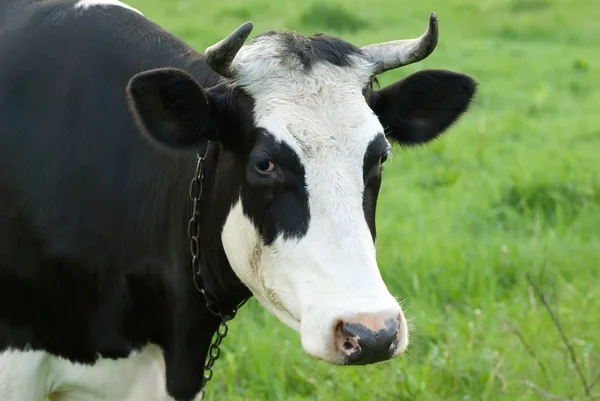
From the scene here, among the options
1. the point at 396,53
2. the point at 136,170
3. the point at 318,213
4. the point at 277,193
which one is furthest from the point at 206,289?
the point at 396,53

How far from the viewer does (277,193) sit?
334cm

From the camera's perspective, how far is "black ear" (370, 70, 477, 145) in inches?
151

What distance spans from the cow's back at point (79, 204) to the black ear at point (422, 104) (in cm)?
72

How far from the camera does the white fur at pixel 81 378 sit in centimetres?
395

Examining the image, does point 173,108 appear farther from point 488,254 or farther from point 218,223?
point 488,254

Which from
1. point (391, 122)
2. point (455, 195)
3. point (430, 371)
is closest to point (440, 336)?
point (430, 371)

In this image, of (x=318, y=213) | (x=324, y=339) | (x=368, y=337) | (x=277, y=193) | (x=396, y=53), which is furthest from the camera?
(x=396, y=53)

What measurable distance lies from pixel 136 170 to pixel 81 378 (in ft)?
2.50

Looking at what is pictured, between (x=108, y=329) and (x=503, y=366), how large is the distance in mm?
1920

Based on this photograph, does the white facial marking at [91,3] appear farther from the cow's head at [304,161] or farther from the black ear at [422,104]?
the black ear at [422,104]

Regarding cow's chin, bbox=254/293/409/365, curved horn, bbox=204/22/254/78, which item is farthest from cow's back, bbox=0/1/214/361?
cow's chin, bbox=254/293/409/365

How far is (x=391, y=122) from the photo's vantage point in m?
3.89

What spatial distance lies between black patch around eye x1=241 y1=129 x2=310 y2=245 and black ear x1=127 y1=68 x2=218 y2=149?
22 centimetres

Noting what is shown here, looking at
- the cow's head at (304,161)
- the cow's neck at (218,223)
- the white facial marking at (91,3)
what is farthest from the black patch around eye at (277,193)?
the white facial marking at (91,3)
